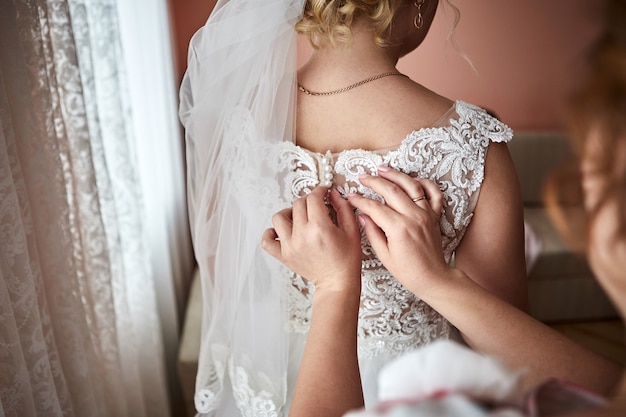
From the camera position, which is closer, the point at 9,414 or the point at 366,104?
the point at 9,414

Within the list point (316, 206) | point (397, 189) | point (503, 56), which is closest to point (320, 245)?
point (316, 206)

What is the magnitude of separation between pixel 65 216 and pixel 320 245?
2.04ft

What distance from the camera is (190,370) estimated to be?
1897 millimetres

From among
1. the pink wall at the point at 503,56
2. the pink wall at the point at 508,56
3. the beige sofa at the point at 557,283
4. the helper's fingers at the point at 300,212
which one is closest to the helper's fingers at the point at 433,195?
the helper's fingers at the point at 300,212

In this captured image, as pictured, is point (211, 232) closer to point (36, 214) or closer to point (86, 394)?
point (36, 214)

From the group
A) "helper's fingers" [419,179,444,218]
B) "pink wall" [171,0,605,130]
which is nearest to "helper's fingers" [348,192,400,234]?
"helper's fingers" [419,179,444,218]

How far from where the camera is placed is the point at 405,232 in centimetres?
81

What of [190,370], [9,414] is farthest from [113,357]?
[190,370]

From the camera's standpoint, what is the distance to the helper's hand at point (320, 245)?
2.58 ft

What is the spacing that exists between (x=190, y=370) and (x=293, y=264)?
125cm

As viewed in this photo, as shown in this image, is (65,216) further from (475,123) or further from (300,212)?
(475,123)

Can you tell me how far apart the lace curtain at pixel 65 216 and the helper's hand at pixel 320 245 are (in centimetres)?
48

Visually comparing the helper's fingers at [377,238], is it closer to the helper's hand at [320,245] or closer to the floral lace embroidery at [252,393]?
the helper's hand at [320,245]

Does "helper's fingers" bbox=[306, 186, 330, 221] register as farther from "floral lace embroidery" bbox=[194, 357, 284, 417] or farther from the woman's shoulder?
"floral lace embroidery" bbox=[194, 357, 284, 417]
